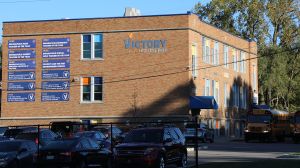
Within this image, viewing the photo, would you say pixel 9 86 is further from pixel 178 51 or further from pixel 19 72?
pixel 178 51

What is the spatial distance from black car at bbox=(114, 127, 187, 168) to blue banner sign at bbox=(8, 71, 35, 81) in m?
37.4

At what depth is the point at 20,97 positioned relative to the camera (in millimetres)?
59844

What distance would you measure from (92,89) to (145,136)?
35609mm

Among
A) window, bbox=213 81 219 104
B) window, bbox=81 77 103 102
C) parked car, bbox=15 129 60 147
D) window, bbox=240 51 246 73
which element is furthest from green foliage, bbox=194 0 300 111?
parked car, bbox=15 129 60 147

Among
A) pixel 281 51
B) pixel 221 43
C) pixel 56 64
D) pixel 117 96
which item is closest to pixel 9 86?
pixel 56 64

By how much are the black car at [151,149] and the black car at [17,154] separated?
3.34m

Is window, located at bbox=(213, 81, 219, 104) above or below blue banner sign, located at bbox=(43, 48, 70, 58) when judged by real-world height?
below

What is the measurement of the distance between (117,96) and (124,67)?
283 cm

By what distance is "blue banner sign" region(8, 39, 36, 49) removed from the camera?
59656 mm

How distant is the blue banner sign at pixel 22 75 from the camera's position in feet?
196

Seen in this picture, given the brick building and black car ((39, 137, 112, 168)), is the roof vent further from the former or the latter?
black car ((39, 137, 112, 168))

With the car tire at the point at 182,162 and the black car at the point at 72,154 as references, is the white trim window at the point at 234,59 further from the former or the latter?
the black car at the point at 72,154

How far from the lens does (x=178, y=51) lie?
55906mm

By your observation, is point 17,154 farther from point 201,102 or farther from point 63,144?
point 201,102
